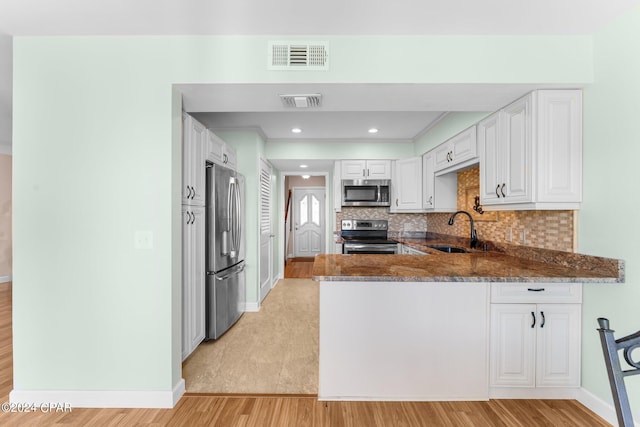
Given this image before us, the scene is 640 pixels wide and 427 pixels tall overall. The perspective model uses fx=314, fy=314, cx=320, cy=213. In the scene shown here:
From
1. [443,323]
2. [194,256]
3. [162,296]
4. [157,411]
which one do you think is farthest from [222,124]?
[443,323]

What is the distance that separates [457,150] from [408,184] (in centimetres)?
138

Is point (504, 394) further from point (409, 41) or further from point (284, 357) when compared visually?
point (409, 41)

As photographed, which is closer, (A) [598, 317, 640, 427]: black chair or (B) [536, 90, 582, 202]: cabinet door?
(A) [598, 317, 640, 427]: black chair

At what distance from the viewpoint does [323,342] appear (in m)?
2.00

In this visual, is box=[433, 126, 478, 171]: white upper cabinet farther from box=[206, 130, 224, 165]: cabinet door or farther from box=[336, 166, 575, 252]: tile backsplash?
box=[206, 130, 224, 165]: cabinet door

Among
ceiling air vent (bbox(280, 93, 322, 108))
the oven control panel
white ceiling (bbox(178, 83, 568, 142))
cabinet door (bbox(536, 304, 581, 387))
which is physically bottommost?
cabinet door (bbox(536, 304, 581, 387))

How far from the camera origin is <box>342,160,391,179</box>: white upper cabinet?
475 cm

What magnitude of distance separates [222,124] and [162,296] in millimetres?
2468

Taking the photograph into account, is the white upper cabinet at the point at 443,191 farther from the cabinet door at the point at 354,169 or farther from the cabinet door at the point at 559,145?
the cabinet door at the point at 559,145

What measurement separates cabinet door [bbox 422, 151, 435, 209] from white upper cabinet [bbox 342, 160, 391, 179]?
59cm

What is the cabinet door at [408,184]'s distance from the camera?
14.6 ft

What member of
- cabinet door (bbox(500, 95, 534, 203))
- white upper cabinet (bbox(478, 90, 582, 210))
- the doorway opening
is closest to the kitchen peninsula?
white upper cabinet (bbox(478, 90, 582, 210))

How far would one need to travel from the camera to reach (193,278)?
2645 mm

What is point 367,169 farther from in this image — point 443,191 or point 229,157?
point 229,157
